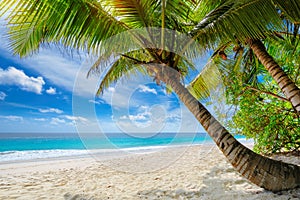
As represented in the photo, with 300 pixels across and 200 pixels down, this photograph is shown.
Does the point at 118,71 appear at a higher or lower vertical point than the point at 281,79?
higher

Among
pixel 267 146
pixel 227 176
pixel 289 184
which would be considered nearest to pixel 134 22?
pixel 289 184

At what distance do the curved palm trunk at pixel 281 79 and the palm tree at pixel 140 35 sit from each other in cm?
75

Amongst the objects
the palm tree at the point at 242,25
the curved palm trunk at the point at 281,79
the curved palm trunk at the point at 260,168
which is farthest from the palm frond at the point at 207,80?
the curved palm trunk at the point at 260,168

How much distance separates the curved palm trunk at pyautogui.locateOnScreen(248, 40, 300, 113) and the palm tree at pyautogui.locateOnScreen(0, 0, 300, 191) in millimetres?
751

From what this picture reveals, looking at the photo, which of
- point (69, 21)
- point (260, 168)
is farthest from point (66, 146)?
point (260, 168)

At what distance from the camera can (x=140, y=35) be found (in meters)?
2.96

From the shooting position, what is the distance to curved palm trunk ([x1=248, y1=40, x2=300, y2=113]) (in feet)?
8.58

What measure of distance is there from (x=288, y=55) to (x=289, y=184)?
2987 mm

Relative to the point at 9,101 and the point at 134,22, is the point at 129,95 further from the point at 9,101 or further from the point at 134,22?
the point at 9,101

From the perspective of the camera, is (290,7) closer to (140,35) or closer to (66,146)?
(140,35)

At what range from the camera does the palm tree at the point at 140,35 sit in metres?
2.26

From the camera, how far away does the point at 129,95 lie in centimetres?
568

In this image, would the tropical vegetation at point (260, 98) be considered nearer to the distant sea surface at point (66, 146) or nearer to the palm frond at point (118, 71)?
A: the palm frond at point (118, 71)

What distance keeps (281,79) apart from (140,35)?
6.99 feet
